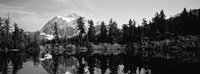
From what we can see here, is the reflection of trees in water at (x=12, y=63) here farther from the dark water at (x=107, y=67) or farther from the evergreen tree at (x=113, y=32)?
the evergreen tree at (x=113, y=32)

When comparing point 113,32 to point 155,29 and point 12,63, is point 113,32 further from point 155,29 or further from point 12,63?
point 12,63

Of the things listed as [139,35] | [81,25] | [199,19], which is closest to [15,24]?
[81,25]

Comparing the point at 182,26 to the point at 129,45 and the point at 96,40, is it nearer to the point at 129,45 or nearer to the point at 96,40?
the point at 129,45

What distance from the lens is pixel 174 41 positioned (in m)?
56.0

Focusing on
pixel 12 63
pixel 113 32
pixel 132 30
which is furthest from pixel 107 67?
pixel 113 32

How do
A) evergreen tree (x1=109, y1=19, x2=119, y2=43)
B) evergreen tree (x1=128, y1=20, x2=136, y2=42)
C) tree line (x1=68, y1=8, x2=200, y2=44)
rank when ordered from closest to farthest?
tree line (x1=68, y1=8, x2=200, y2=44) < evergreen tree (x1=128, y1=20, x2=136, y2=42) < evergreen tree (x1=109, y1=19, x2=119, y2=43)

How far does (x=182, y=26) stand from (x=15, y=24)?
8671 centimetres

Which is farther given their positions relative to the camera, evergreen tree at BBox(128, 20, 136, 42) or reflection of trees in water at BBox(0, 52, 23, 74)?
evergreen tree at BBox(128, 20, 136, 42)

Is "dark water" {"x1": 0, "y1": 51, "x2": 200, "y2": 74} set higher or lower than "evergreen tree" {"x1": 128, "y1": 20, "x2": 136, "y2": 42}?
lower

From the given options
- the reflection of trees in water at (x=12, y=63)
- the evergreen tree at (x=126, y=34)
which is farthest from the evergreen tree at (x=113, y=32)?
the reflection of trees in water at (x=12, y=63)

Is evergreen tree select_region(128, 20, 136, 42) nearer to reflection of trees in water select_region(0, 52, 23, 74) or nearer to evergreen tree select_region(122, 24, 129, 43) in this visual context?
evergreen tree select_region(122, 24, 129, 43)

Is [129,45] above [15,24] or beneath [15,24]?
beneath

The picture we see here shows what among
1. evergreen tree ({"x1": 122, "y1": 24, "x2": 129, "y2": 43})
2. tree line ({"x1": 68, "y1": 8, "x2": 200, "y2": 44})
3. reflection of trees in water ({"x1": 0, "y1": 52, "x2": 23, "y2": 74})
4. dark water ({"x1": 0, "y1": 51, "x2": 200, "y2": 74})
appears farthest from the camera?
evergreen tree ({"x1": 122, "y1": 24, "x2": 129, "y2": 43})

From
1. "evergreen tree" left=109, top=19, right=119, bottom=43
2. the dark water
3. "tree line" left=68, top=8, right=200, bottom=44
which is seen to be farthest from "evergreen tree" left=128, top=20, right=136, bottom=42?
the dark water
